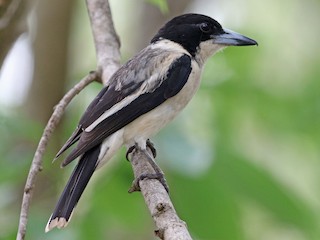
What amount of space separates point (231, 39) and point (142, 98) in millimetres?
761

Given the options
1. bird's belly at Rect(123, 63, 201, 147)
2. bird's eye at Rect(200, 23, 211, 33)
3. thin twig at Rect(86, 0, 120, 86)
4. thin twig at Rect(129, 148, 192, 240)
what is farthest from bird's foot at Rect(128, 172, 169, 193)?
bird's eye at Rect(200, 23, 211, 33)

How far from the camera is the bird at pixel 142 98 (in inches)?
153

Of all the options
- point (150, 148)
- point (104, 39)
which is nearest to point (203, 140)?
point (150, 148)

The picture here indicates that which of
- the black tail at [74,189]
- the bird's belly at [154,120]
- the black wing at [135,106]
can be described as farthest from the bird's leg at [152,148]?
the black tail at [74,189]

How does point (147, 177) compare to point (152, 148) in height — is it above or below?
below

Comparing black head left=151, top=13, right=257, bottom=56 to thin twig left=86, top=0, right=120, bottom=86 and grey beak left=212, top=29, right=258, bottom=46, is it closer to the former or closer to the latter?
grey beak left=212, top=29, right=258, bottom=46

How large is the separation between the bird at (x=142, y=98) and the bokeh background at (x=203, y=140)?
0.27 meters

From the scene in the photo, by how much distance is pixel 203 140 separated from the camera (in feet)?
15.4

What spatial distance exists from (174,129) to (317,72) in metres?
1.59

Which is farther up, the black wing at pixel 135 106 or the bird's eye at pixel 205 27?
the bird's eye at pixel 205 27

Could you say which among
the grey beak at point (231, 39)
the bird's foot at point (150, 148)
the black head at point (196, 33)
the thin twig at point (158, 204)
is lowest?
the thin twig at point (158, 204)

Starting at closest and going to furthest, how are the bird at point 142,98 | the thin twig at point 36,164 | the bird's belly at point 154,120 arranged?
1. the thin twig at point 36,164
2. the bird at point 142,98
3. the bird's belly at point 154,120

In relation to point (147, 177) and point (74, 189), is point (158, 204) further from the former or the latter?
point (74, 189)

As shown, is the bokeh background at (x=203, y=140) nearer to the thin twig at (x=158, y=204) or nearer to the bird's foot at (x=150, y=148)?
the bird's foot at (x=150, y=148)
